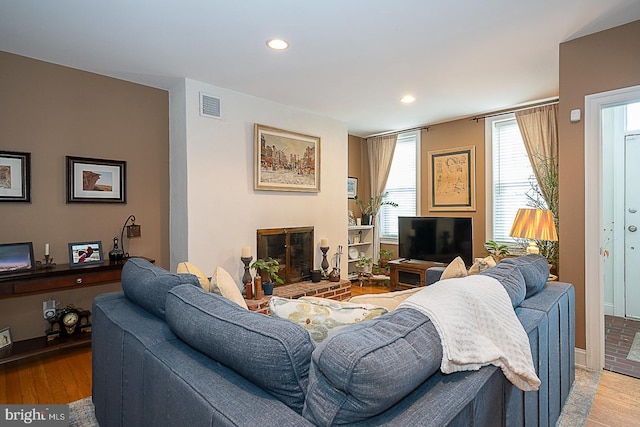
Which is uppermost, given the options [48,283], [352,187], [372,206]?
[352,187]

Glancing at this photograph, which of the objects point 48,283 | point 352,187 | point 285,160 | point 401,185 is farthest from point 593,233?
point 48,283

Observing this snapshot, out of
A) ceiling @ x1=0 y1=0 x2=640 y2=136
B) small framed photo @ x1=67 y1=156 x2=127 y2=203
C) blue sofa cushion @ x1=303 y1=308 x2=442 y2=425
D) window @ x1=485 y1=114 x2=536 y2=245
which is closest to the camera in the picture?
blue sofa cushion @ x1=303 y1=308 x2=442 y2=425

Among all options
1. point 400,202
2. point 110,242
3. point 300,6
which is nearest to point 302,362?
point 300,6

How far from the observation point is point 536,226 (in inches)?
118

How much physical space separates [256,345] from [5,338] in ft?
9.99

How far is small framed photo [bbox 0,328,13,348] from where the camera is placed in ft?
8.99

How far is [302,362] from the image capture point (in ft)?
3.06

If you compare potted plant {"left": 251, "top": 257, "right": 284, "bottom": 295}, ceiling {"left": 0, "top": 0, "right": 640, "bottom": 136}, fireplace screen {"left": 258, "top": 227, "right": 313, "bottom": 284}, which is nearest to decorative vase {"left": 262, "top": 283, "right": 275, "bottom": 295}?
potted plant {"left": 251, "top": 257, "right": 284, "bottom": 295}

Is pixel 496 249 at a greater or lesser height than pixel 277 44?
lesser

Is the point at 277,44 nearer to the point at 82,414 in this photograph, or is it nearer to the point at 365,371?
the point at 365,371

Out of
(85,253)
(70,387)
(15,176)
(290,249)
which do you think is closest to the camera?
(70,387)

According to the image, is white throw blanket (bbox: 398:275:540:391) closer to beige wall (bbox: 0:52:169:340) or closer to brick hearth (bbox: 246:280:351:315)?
brick hearth (bbox: 246:280:351:315)

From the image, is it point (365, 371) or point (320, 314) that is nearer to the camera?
point (365, 371)

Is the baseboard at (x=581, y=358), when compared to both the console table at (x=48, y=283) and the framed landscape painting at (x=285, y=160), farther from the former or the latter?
the console table at (x=48, y=283)
